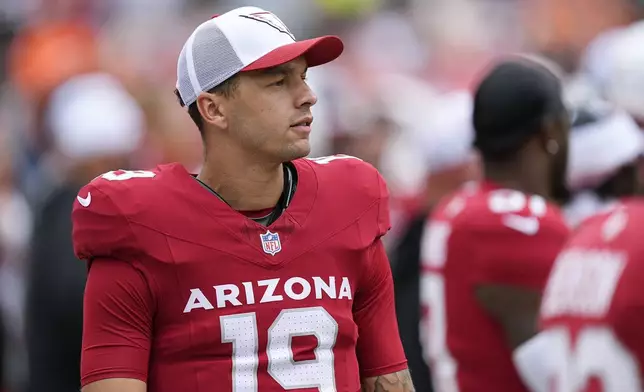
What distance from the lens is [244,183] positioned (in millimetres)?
4160

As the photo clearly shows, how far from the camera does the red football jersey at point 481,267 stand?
5.37 meters

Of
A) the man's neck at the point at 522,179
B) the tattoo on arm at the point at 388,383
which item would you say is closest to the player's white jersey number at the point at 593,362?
the tattoo on arm at the point at 388,383

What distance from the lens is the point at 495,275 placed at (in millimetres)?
5414

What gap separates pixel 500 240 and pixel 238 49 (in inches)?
66.2

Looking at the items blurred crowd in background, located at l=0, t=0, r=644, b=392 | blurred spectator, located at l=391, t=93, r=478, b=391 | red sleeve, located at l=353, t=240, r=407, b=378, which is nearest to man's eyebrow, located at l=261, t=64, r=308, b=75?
red sleeve, located at l=353, t=240, r=407, b=378

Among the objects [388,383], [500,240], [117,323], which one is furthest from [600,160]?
[117,323]

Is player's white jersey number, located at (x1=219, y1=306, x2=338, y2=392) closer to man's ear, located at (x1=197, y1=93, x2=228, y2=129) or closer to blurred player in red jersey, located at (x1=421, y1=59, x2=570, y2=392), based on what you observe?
man's ear, located at (x1=197, y1=93, x2=228, y2=129)

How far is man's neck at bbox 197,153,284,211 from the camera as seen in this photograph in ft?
13.6

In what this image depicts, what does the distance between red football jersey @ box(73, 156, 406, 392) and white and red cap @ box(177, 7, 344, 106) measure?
262mm

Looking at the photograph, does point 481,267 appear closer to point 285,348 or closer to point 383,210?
point 383,210

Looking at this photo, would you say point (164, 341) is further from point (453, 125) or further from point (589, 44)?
point (589, 44)

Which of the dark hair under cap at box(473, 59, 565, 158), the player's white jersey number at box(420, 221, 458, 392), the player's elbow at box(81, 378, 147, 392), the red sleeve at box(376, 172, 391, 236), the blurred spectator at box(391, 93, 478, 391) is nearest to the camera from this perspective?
the player's elbow at box(81, 378, 147, 392)

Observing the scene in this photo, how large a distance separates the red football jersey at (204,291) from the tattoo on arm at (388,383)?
0.60ft

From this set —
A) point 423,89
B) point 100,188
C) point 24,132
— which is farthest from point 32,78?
point 100,188
